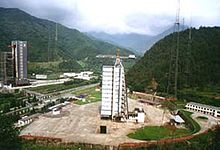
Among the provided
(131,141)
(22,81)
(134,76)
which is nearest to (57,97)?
(22,81)

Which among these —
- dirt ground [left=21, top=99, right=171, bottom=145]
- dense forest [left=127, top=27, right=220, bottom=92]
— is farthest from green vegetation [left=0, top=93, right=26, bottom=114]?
dense forest [left=127, top=27, right=220, bottom=92]

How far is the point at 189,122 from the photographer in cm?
2444

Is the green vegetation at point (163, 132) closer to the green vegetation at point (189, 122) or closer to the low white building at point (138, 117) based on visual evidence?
the green vegetation at point (189, 122)

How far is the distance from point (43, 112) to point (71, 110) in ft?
8.53

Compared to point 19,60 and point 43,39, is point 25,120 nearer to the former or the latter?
point 19,60

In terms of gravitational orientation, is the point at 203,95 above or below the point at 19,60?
below

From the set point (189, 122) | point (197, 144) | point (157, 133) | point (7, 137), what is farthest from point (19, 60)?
point (197, 144)

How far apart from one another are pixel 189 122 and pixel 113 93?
652 centimetres

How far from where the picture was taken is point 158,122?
2519cm

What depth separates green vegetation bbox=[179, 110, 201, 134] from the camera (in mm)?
22828

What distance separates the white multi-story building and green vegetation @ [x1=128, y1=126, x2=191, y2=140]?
3319mm

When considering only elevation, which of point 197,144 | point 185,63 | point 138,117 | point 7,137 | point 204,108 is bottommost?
point 197,144

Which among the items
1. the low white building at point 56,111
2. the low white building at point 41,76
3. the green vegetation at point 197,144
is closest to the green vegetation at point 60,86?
the low white building at point 41,76

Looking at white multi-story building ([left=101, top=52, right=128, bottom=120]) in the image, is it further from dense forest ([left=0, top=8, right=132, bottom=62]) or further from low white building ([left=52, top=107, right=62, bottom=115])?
dense forest ([left=0, top=8, right=132, bottom=62])
